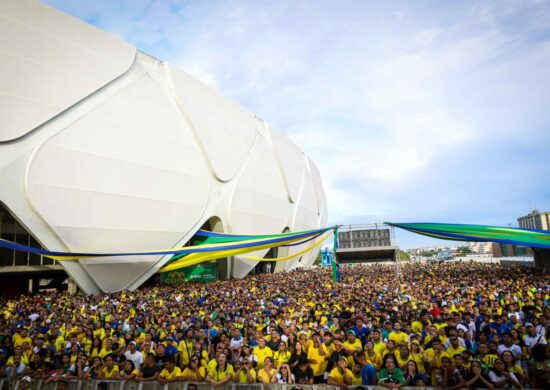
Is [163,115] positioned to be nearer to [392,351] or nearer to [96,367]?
[96,367]

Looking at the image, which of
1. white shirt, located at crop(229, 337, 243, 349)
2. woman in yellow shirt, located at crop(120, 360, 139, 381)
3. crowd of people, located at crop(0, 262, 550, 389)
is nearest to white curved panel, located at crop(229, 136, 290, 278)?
crowd of people, located at crop(0, 262, 550, 389)

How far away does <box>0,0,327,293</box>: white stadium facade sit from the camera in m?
15.5

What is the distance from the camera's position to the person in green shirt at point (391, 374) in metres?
4.99

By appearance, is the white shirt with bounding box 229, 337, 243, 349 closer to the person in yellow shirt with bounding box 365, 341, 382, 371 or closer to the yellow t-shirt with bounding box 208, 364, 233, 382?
the yellow t-shirt with bounding box 208, 364, 233, 382

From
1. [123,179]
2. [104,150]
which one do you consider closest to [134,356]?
[123,179]

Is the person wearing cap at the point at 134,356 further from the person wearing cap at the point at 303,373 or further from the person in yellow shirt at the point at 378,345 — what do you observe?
the person in yellow shirt at the point at 378,345

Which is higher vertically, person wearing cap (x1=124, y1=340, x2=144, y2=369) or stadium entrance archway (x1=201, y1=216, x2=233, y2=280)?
stadium entrance archway (x1=201, y1=216, x2=233, y2=280)

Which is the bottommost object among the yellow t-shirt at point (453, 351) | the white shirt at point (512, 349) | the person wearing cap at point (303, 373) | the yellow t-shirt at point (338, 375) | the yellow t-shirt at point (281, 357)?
the person wearing cap at point (303, 373)

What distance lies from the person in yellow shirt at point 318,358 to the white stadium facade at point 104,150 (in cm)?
1398

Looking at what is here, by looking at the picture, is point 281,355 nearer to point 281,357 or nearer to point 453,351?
point 281,357

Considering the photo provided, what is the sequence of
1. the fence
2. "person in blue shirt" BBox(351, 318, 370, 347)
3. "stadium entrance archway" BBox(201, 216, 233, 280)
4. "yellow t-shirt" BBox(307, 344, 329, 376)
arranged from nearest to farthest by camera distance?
the fence < "yellow t-shirt" BBox(307, 344, 329, 376) < "person in blue shirt" BBox(351, 318, 370, 347) < "stadium entrance archway" BBox(201, 216, 233, 280)

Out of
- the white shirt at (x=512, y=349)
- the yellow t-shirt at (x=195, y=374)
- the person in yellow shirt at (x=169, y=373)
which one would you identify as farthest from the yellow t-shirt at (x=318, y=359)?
the white shirt at (x=512, y=349)

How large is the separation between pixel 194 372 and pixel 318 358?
2.00 meters

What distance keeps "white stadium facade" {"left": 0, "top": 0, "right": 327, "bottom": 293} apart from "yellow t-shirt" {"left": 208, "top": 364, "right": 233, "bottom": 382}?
13223mm
